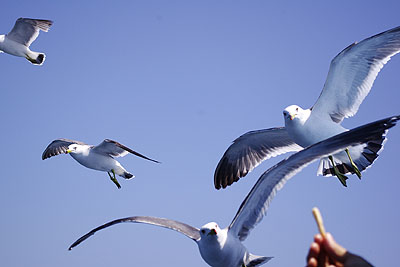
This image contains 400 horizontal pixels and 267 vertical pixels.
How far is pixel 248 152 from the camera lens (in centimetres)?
737

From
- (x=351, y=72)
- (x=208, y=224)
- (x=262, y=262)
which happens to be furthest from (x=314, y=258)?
(x=351, y=72)

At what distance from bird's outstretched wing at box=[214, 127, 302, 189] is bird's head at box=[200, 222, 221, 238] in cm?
317

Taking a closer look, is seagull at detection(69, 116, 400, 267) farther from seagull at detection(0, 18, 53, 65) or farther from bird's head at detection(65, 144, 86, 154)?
seagull at detection(0, 18, 53, 65)

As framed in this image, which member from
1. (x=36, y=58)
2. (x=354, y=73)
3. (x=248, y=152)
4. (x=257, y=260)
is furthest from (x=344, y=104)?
(x=36, y=58)

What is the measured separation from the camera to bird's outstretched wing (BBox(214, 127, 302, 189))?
7.18m

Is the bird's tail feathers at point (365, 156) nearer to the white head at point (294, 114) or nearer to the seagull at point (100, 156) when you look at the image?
the white head at point (294, 114)

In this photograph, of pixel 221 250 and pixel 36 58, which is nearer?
pixel 221 250

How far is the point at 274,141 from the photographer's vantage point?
7266mm

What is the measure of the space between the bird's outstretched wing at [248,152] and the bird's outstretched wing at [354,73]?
3.92 ft

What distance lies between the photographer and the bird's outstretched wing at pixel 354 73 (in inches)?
222

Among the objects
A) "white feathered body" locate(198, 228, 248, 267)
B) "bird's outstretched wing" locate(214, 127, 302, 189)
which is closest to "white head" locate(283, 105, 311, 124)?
"bird's outstretched wing" locate(214, 127, 302, 189)

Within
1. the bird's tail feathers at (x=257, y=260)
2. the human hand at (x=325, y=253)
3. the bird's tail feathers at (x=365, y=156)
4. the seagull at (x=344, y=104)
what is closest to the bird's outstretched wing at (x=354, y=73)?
the seagull at (x=344, y=104)

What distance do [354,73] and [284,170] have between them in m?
2.84

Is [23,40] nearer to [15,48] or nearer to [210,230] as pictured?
[15,48]
